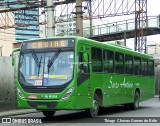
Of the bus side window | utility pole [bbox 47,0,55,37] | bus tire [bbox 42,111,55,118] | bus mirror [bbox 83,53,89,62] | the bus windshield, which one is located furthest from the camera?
utility pole [bbox 47,0,55,37]

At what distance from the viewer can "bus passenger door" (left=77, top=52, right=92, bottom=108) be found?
1493cm

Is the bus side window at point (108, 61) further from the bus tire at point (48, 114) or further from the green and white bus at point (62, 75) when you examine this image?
the bus tire at point (48, 114)

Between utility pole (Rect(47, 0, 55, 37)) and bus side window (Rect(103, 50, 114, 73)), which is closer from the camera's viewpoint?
bus side window (Rect(103, 50, 114, 73))

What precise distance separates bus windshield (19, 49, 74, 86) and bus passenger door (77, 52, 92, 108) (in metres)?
0.47

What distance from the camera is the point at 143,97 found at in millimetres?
24250

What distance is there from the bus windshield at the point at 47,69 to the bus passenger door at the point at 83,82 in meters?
0.47

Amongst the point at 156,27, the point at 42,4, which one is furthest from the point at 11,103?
the point at 156,27

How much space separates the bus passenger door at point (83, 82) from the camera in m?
14.9

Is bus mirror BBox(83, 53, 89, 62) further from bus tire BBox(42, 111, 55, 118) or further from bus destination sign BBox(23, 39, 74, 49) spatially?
bus tire BBox(42, 111, 55, 118)

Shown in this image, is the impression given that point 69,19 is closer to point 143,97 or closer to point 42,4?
point 42,4

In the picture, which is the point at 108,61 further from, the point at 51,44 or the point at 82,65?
the point at 51,44

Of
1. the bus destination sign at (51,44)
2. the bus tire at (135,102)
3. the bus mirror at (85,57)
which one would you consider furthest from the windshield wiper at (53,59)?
the bus tire at (135,102)

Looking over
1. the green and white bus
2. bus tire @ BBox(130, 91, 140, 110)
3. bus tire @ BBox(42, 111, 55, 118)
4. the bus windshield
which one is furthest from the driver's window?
bus tire @ BBox(130, 91, 140, 110)

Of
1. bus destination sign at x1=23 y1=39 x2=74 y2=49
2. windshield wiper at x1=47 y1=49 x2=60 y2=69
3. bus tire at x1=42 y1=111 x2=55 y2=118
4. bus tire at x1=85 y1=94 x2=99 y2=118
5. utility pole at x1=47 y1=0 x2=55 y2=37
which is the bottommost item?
bus tire at x1=42 y1=111 x2=55 y2=118
